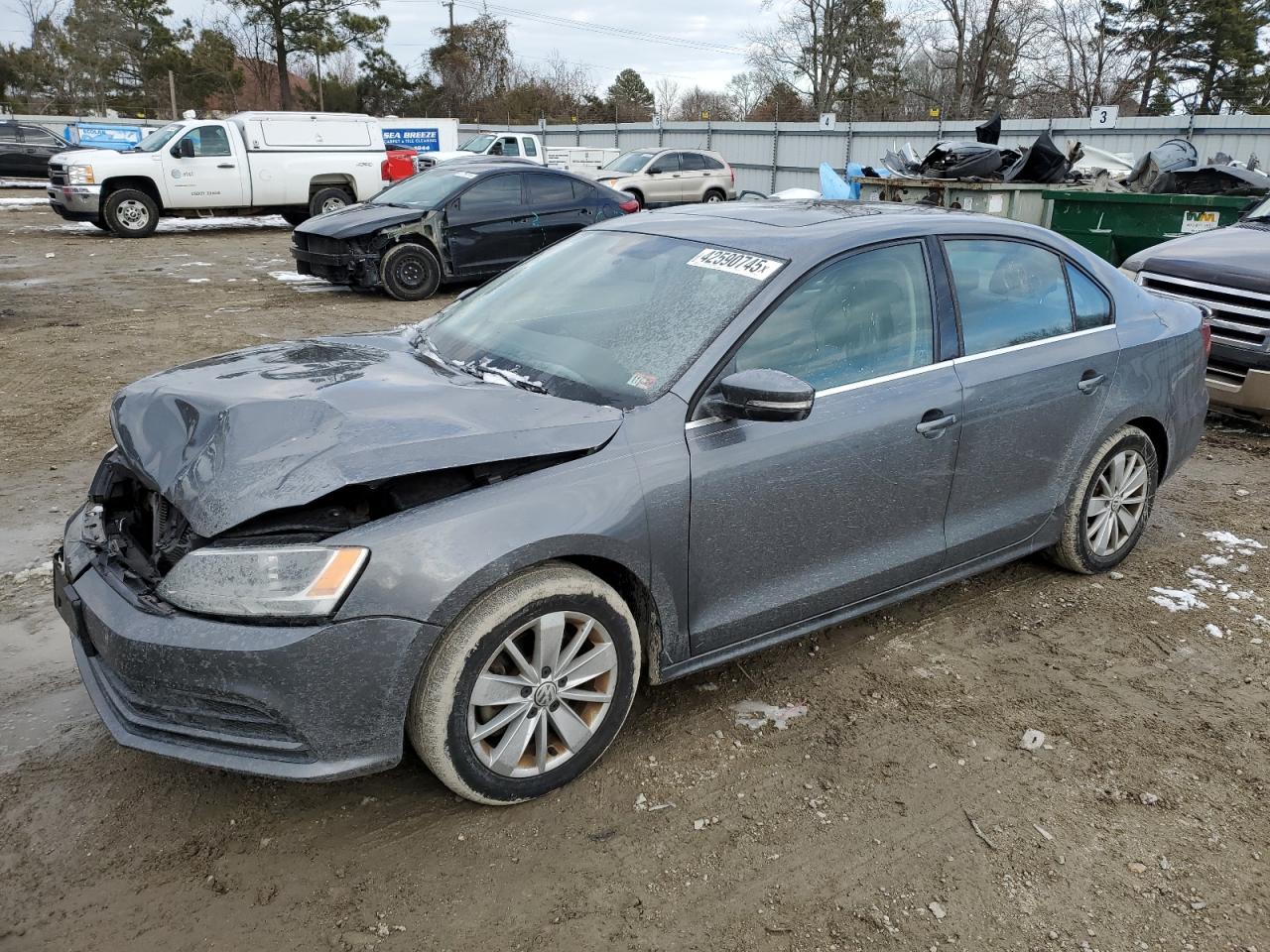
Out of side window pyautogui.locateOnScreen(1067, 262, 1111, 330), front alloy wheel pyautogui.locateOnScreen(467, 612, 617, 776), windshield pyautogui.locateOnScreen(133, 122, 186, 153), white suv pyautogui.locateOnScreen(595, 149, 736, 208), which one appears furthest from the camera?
white suv pyautogui.locateOnScreen(595, 149, 736, 208)

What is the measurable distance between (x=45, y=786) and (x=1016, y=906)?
9.07 ft

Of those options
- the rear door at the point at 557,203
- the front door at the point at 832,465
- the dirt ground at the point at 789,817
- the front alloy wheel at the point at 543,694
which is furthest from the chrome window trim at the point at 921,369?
the rear door at the point at 557,203

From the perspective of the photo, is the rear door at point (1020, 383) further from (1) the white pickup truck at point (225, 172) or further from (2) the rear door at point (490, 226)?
(1) the white pickup truck at point (225, 172)

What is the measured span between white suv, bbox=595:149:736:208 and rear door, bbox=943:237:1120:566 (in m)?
16.1

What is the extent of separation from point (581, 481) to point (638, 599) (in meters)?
0.45

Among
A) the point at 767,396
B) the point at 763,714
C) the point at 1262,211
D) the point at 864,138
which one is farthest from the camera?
the point at 864,138

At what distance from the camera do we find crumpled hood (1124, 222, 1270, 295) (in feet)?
20.9

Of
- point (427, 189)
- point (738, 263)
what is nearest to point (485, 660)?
point (738, 263)

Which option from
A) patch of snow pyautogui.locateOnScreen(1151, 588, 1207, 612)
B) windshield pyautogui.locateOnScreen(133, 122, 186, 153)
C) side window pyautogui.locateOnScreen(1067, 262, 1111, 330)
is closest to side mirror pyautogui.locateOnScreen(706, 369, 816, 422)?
side window pyautogui.locateOnScreen(1067, 262, 1111, 330)

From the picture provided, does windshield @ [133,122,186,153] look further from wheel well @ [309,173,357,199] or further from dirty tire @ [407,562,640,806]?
dirty tire @ [407,562,640,806]

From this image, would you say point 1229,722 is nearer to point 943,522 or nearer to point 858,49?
point 943,522

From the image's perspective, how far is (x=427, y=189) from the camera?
1168 cm

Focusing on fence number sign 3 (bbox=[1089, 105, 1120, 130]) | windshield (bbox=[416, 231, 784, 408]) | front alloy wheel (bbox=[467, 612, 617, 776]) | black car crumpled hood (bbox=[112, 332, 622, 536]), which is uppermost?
fence number sign 3 (bbox=[1089, 105, 1120, 130])

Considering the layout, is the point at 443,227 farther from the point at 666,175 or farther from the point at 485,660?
the point at 666,175
